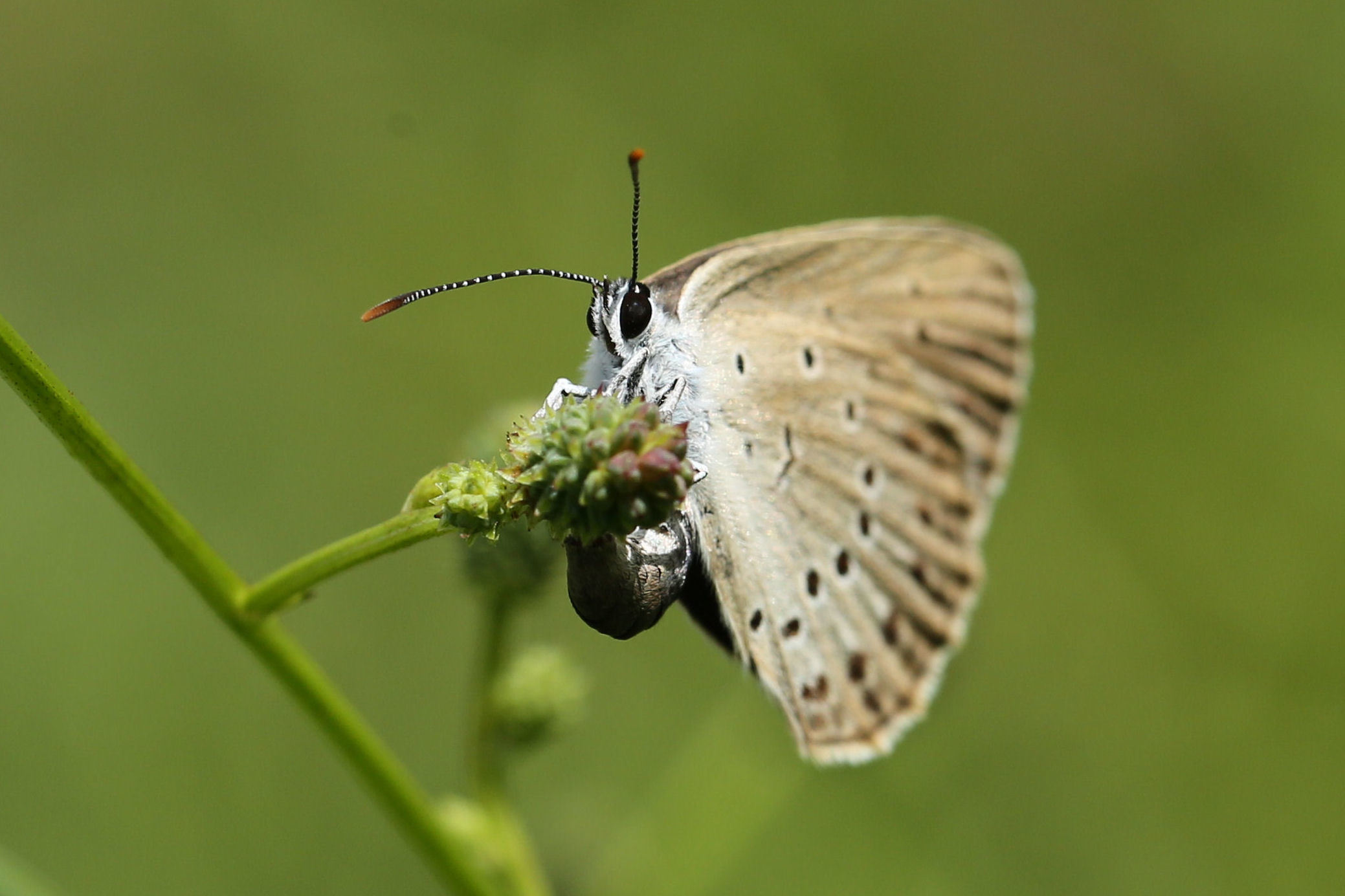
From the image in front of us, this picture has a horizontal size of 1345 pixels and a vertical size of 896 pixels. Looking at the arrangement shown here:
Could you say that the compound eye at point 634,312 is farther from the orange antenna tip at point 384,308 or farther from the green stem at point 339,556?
the green stem at point 339,556

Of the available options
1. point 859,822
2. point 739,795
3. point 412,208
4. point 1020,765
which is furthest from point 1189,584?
point 412,208

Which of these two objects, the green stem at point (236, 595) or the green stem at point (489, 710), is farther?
the green stem at point (489, 710)

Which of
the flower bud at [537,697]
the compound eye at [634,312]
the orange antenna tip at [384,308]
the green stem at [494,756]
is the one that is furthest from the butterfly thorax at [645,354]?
the flower bud at [537,697]

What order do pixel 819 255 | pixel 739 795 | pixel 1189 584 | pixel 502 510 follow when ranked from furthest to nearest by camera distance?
pixel 1189 584, pixel 739 795, pixel 819 255, pixel 502 510

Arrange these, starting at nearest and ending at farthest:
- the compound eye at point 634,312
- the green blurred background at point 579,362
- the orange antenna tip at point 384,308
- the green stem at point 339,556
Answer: the green stem at point 339,556, the orange antenna tip at point 384,308, the compound eye at point 634,312, the green blurred background at point 579,362

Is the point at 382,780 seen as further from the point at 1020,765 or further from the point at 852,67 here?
the point at 852,67

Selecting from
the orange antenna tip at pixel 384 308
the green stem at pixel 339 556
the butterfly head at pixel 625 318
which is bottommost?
the butterfly head at pixel 625 318

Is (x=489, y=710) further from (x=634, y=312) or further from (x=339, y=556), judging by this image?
(x=634, y=312)
